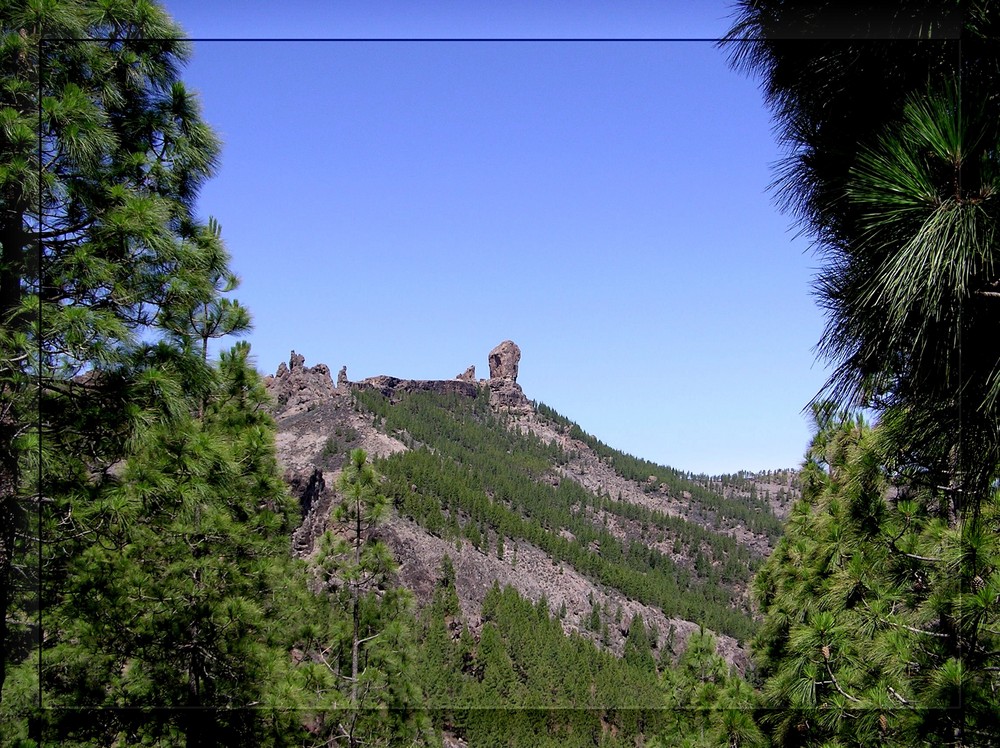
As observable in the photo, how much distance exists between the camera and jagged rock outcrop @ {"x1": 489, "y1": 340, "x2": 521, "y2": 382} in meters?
105

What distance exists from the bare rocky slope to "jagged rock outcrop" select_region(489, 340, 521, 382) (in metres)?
2.62

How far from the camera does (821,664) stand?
4.11 m

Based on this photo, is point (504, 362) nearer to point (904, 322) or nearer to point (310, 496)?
point (310, 496)

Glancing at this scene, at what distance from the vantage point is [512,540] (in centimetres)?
6122

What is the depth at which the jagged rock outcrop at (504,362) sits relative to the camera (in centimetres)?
10469

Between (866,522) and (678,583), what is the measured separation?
74.9 meters

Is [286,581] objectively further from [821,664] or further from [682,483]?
[682,483]

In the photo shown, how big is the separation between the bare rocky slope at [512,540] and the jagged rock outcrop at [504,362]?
2.62m

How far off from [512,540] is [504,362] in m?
48.3

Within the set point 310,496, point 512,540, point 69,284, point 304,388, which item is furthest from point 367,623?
point 512,540

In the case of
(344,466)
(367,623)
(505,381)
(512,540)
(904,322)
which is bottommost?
(512,540)

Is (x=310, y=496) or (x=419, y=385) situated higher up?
(x=419, y=385)

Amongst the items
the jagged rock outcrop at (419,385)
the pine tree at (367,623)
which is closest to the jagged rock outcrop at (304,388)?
the jagged rock outcrop at (419,385)

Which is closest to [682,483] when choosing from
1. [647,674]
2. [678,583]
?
[678,583]
